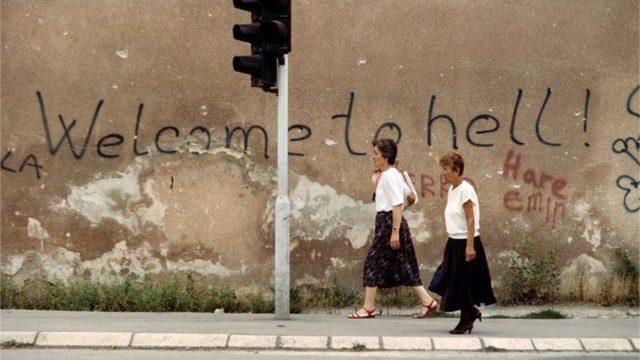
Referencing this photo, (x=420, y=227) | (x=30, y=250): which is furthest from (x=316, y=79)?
(x=30, y=250)

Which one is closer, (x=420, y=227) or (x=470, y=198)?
(x=470, y=198)

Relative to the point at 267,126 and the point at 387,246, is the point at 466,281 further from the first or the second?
the point at 267,126

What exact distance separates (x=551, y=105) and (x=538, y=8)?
1.01 m

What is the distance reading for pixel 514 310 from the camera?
34.6 feet

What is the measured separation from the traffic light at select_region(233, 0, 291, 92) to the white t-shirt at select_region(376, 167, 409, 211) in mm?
1385

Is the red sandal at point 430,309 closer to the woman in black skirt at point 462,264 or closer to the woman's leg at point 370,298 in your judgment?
the woman's leg at point 370,298

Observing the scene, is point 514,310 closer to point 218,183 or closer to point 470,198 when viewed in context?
point 470,198

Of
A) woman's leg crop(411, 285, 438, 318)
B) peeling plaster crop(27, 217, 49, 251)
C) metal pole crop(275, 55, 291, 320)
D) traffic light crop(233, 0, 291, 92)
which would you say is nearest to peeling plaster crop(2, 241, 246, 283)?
peeling plaster crop(27, 217, 49, 251)

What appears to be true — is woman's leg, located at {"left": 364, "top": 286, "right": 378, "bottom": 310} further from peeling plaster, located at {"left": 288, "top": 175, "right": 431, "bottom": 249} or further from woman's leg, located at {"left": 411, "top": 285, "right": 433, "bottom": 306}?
peeling plaster, located at {"left": 288, "top": 175, "right": 431, "bottom": 249}

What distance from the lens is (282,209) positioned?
367 inches

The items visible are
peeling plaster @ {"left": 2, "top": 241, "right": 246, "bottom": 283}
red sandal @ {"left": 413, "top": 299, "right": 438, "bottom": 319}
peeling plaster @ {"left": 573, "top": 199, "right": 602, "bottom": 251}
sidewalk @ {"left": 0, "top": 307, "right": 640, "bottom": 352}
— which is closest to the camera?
sidewalk @ {"left": 0, "top": 307, "right": 640, "bottom": 352}

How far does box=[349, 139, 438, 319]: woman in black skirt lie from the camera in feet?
31.4

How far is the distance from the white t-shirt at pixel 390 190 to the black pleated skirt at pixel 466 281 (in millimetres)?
882

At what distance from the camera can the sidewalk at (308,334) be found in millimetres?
8305
